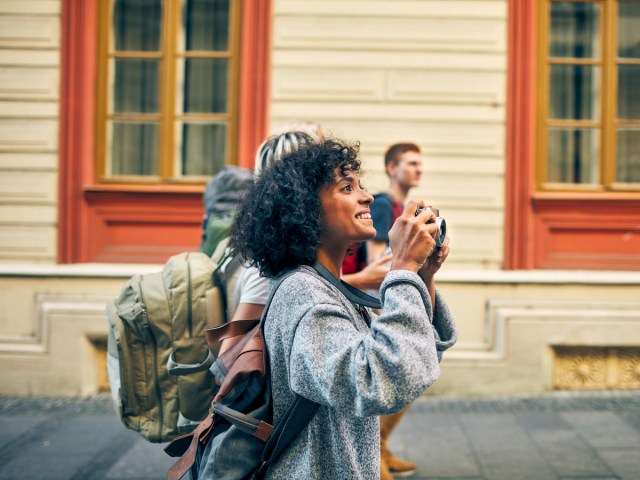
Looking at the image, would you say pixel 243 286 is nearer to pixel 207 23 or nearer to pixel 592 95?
pixel 207 23

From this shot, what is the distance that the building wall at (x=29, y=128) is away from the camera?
662 centimetres

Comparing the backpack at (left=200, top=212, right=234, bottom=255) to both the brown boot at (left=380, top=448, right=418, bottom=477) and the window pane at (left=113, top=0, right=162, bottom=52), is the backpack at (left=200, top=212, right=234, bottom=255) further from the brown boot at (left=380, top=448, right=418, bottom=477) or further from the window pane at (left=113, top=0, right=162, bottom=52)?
the window pane at (left=113, top=0, right=162, bottom=52)

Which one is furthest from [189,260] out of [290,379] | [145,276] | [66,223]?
[66,223]

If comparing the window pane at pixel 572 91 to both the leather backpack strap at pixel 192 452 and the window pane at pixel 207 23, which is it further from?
the leather backpack strap at pixel 192 452

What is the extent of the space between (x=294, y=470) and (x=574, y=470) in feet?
11.0

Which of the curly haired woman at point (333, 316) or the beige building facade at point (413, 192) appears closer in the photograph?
the curly haired woman at point (333, 316)

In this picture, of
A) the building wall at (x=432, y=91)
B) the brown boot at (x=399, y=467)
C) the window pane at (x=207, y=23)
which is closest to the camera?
the brown boot at (x=399, y=467)

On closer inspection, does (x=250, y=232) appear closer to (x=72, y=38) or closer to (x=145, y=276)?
(x=145, y=276)

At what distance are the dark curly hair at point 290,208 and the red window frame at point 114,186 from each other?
4623mm

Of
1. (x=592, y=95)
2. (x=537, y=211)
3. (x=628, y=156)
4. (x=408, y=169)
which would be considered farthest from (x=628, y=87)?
(x=408, y=169)

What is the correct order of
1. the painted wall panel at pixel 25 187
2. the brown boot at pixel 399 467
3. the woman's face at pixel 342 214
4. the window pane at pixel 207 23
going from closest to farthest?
the woman's face at pixel 342 214
the brown boot at pixel 399 467
the painted wall panel at pixel 25 187
the window pane at pixel 207 23

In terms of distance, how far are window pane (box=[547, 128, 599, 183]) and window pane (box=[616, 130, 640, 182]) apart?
210 mm

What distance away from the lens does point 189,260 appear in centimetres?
290

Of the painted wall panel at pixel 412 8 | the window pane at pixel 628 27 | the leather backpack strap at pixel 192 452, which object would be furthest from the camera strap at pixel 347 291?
the window pane at pixel 628 27
